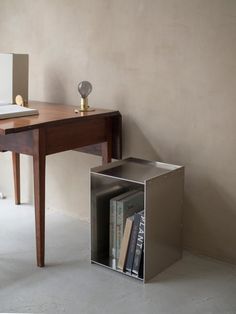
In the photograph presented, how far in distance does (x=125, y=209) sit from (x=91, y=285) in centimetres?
35

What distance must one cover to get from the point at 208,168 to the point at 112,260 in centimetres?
60

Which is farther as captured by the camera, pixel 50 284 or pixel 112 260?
pixel 112 260

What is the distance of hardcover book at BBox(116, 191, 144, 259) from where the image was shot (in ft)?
6.80

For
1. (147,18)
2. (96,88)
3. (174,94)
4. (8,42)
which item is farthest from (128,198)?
(8,42)

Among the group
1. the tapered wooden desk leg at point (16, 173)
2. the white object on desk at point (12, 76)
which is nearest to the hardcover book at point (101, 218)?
the white object on desk at point (12, 76)

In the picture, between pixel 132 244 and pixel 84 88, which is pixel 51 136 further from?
pixel 132 244

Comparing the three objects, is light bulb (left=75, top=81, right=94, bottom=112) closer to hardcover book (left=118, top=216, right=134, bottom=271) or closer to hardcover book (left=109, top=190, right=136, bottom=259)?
hardcover book (left=109, top=190, right=136, bottom=259)

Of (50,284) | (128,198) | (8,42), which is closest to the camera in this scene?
(50,284)

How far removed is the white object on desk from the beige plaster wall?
22 centimetres

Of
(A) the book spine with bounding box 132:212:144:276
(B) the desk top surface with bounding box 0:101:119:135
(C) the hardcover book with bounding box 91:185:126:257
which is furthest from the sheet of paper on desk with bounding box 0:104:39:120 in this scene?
(A) the book spine with bounding box 132:212:144:276

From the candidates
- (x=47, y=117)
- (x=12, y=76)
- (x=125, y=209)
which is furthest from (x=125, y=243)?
(x=12, y=76)

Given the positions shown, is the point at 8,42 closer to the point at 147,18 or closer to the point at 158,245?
the point at 147,18

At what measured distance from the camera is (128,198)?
2.11 m

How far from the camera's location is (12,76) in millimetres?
2455
